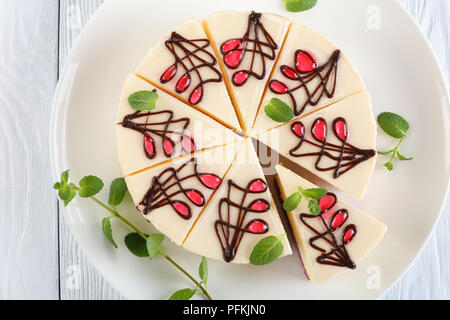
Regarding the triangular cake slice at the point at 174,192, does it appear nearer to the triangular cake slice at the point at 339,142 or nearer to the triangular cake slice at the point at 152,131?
the triangular cake slice at the point at 152,131

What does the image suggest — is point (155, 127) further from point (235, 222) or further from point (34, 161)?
point (34, 161)

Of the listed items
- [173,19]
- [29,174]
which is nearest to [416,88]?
[173,19]

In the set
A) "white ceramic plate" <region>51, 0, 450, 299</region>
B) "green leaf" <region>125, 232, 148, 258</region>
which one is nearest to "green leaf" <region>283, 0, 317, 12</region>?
"white ceramic plate" <region>51, 0, 450, 299</region>

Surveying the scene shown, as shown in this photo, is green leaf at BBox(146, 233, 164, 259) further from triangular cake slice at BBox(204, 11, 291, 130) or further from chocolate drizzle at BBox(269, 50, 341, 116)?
chocolate drizzle at BBox(269, 50, 341, 116)

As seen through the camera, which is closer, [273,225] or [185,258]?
[273,225]

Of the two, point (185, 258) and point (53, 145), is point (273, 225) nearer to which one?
point (185, 258)
